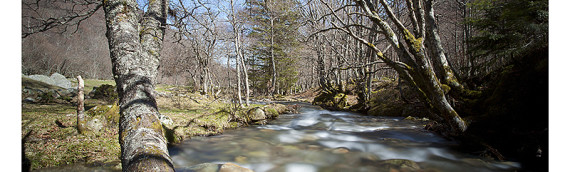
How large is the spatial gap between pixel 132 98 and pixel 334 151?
452cm

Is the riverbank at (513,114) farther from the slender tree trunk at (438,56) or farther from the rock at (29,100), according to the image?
the rock at (29,100)

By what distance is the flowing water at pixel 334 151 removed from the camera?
4.22 meters

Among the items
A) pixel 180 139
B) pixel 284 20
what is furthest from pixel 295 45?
pixel 180 139

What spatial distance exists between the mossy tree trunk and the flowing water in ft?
9.65

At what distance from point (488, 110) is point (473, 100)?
0.46m

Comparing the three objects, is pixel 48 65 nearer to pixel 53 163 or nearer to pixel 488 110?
pixel 53 163

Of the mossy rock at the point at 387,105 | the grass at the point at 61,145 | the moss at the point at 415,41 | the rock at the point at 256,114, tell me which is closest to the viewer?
the grass at the point at 61,145

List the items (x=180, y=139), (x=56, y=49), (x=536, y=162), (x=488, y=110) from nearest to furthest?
(x=536, y=162), (x=488, y=110), (x=180, y=139), (x=56, y=49)

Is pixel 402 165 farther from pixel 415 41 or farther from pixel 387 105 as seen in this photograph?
pixel 387 105

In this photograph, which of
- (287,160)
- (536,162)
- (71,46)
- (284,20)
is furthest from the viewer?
(284,20)

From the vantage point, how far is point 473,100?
4488 millimetres

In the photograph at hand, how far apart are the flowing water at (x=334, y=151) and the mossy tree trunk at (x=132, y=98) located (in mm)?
2940

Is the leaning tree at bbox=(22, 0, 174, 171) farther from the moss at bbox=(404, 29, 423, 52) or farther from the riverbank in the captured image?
the moss at bbox=(404, 29, 423, 52)

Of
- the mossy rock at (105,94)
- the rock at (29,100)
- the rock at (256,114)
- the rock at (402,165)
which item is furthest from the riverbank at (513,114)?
the mossy rock at (105,94)
